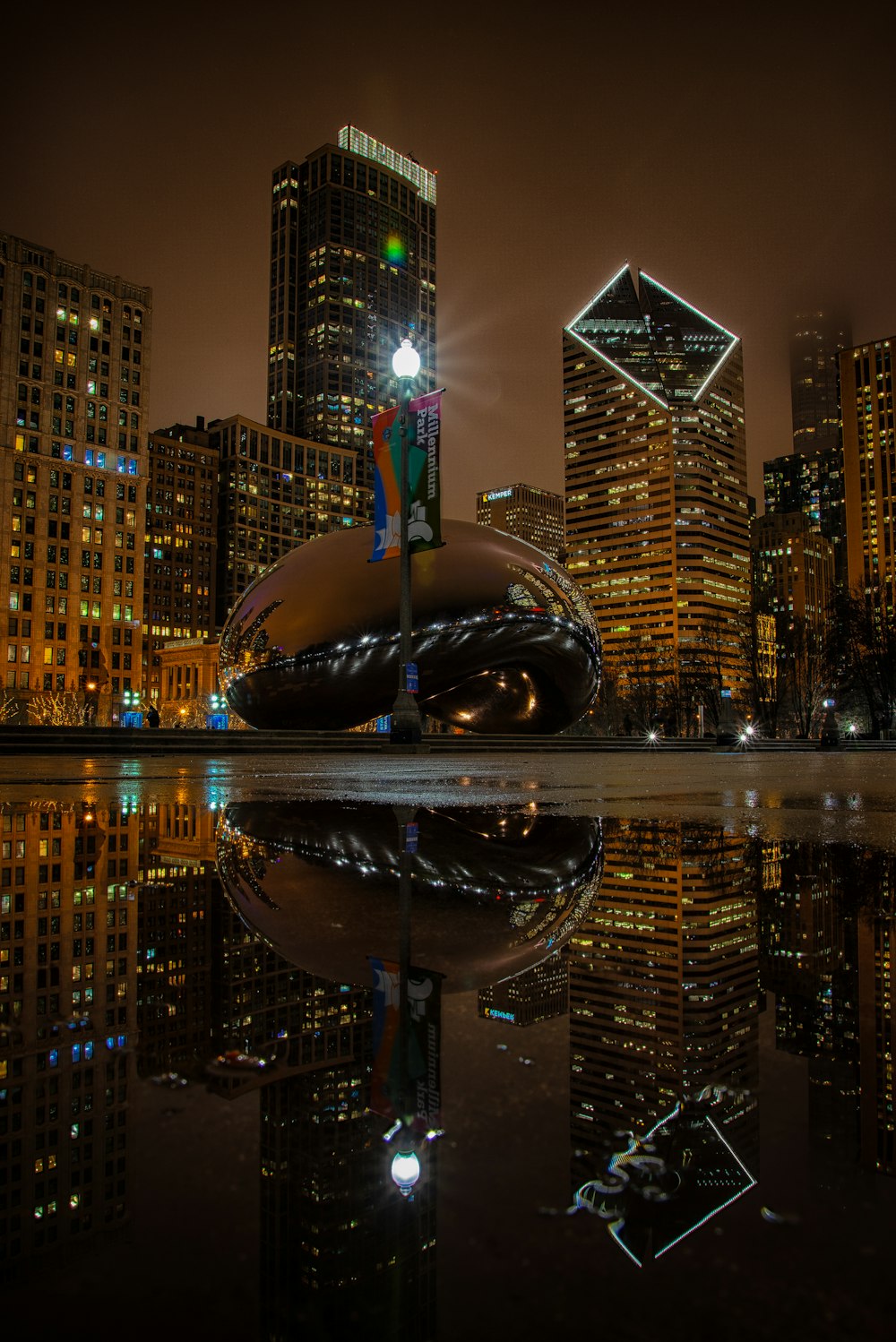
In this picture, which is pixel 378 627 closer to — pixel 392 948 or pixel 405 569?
pixel 405 569

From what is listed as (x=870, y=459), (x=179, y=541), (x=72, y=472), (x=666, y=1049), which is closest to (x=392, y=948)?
(x=666, y=1049)

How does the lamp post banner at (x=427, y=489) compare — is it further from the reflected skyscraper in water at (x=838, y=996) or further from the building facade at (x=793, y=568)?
the building facade at (x=793, y=568)

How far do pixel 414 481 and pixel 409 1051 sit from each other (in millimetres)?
18539

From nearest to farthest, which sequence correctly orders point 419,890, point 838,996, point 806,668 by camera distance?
point 838,996 → point 419,890 → point 806,668

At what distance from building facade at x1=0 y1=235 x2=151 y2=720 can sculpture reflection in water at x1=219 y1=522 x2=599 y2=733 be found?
78555 mm

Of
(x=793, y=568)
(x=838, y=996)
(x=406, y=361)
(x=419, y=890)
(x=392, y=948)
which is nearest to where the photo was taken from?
(x=838, y=996)

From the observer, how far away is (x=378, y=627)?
85.8 feet

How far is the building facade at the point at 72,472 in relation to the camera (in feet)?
336

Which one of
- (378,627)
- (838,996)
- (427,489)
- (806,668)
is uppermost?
(427,489)

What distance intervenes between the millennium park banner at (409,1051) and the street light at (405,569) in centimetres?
1726

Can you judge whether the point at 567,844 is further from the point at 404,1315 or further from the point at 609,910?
the point at 404,1315

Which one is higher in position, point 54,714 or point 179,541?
point 179,541

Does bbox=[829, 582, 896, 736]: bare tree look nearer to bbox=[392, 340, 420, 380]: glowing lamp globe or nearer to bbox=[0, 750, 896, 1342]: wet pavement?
bbox=[392, 340, 420, 380]: glowing lamp globe

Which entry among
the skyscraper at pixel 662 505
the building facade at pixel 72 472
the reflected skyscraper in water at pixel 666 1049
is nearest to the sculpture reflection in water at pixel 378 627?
the reflected skyscraper in water at pixel 666 1049
